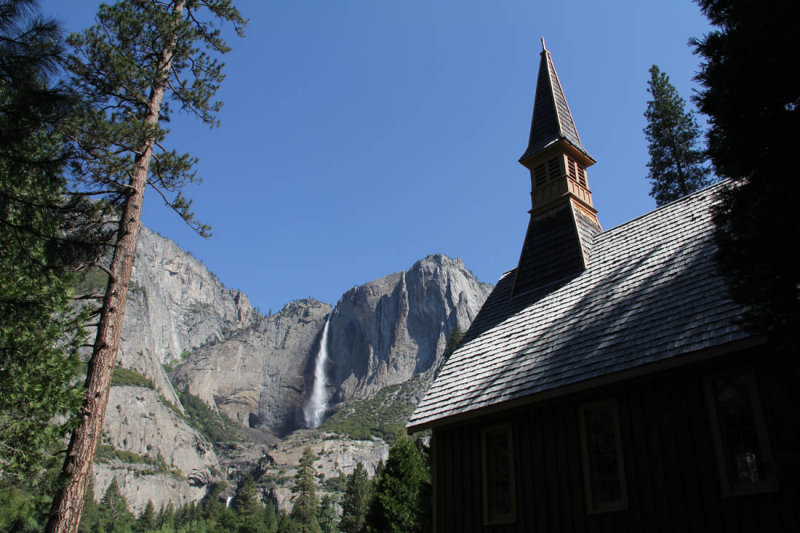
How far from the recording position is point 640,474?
28.1 feet

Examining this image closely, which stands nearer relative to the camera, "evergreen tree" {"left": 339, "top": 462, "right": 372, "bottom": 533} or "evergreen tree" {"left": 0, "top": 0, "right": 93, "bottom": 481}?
"evergreen tree" {"left": 0, "top": 0, "right": 93, "bottom": 481}

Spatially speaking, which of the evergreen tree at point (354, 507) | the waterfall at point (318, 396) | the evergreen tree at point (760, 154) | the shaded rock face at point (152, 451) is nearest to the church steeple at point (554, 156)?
the evergreen tree at point (760, 154)

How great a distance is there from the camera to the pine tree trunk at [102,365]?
8.77m

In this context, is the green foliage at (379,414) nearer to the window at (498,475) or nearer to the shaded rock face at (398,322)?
the shaded rock face at (398,322)

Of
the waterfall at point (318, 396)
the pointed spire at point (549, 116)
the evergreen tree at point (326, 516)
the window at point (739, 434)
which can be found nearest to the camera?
the window at point (739, 434)

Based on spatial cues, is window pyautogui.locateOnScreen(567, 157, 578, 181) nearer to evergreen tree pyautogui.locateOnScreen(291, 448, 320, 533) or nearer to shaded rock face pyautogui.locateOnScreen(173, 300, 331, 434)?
evergreen tree pyautogui.locateOnScreen(291, 448, 320, 533)

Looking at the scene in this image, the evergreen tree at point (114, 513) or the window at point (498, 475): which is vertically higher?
the window at point (498, 475)

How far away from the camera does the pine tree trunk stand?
28.8ft

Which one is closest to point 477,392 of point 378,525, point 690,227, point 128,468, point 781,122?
point 690,227

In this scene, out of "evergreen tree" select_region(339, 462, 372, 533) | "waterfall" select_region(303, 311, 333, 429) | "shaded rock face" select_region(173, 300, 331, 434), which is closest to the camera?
"evergreen tree" select_region(339, 462, 372, 533)

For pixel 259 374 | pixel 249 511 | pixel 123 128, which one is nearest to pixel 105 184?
pixel 123 128

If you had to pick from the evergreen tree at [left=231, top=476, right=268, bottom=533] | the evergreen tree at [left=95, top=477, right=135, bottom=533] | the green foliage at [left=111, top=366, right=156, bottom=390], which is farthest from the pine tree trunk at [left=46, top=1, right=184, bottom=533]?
the green foliage at [left=111, top=366, right=156, bottom=390]

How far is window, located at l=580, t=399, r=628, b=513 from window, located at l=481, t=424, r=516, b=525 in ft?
4.71

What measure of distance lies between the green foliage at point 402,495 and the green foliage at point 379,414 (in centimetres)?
8392
